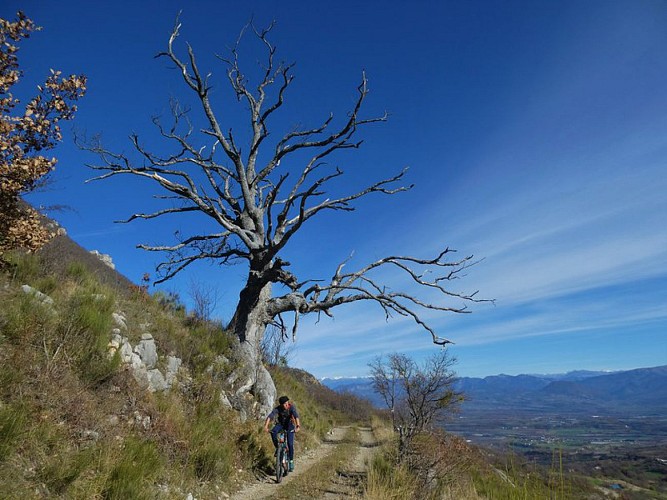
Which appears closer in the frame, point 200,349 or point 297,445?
point 200,349

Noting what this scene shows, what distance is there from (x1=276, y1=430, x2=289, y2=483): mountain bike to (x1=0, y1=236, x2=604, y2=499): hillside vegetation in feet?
1.40

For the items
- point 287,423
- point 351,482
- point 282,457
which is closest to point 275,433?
point 287,423

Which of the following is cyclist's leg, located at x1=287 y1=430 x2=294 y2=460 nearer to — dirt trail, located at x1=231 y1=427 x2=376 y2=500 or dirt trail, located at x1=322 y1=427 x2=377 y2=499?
dirt trail, located at x1=231 y1=427 x2=376 y2=500

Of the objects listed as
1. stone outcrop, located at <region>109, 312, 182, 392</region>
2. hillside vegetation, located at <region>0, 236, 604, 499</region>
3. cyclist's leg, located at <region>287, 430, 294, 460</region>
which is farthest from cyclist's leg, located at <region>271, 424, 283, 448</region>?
stone outcrop, located at <region>109, 312, 182, 392</region>

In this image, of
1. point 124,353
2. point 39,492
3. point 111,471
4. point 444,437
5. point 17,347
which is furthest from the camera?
point 444,437

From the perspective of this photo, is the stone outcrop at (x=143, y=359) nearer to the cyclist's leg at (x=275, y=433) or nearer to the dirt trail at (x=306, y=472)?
the cyclist's leg at (x=275, y=433)

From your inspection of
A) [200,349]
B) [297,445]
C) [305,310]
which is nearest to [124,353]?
[200,349]

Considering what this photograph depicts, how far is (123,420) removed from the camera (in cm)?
645

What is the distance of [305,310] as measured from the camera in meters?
13.1

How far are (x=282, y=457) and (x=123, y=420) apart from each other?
3.96 meters

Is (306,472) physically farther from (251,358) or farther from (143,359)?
(143,359)

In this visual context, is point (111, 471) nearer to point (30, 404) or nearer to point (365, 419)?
point (30, 404)

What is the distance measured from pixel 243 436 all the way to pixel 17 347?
5.47 m

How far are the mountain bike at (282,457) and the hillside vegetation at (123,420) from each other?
43 centimetres
